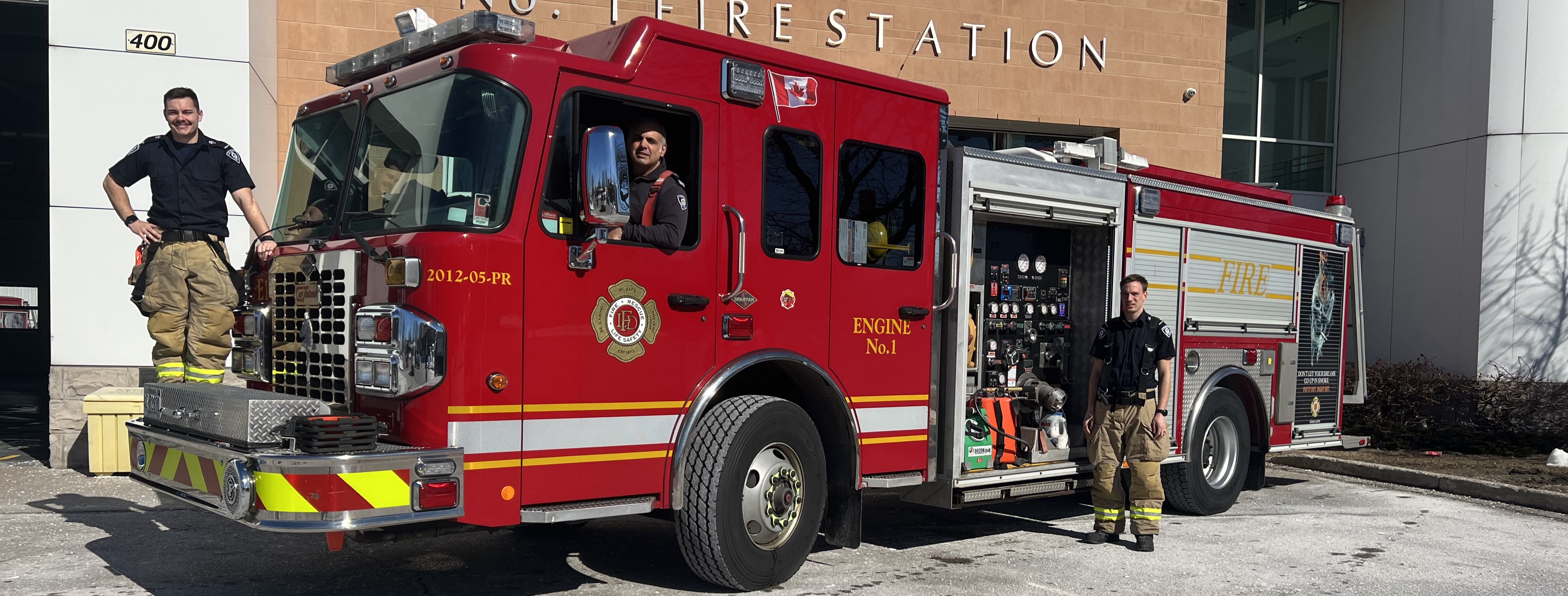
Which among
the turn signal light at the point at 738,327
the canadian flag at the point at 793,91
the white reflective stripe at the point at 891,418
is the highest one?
the canadian flag at the point at 793,91

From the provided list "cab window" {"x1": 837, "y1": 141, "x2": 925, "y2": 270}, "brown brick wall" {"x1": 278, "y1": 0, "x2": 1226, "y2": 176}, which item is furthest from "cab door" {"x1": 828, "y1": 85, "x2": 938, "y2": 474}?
"brown brick wall" {"x1": 278, "y1": 0, "x2": 1226, "y2": 176}

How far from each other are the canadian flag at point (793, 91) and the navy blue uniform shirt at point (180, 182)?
119 inches

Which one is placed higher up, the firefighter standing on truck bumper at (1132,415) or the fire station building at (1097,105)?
the fire station building at (1097,105)

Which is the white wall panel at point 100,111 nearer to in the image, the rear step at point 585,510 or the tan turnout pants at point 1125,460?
the rear step at point 585,510

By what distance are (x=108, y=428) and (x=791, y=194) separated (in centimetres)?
613

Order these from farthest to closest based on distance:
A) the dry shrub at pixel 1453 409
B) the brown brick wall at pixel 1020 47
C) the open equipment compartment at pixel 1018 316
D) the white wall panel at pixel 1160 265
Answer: the dry shrub at pixel 1453 409 → the brown brick wall at pixel 1020 47 → the white wall panel at pixel 1160 265 → the open equipment compartment at pixel 1018 316

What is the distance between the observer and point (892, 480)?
6.11m

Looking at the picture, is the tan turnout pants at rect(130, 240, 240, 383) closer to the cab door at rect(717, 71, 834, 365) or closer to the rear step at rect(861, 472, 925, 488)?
the cab door at rect(717, 71, 834, 365)

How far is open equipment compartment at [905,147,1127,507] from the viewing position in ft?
21.3

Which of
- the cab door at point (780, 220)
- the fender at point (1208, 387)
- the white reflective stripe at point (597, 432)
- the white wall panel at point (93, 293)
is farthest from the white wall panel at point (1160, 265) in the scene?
the white wall panel at point (93, 293)

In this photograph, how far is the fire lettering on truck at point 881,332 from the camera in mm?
5918

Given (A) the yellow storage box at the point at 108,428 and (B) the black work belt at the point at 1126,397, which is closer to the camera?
(B) the black work belt at the point at 1126,397

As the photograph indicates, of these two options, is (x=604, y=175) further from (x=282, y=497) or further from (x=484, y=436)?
(x=282, y=497)

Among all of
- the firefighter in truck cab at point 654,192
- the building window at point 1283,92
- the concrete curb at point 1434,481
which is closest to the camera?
the firefighter in truck cab at point 654,192
